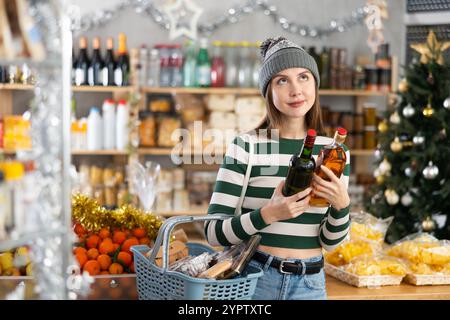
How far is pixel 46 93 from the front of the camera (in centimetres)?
137

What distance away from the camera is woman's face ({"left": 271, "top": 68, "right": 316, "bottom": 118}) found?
2.04m

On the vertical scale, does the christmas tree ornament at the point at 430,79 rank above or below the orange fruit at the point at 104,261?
above

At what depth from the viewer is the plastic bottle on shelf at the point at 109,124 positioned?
17.9ft

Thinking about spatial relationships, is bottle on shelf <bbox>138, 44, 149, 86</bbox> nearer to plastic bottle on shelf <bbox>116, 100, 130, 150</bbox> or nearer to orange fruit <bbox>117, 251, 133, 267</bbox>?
plastic bottle on shelf <bbox>116, 100, 130, 150</bbox>

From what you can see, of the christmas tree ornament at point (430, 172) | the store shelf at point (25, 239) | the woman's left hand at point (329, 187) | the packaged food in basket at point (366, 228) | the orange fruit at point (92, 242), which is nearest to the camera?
the store shelf at point (25, 239)

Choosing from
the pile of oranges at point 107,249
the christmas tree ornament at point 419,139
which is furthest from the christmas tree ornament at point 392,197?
the pile of oranges at point 107,249

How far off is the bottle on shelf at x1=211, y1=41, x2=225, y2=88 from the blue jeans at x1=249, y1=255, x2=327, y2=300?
3715 mm

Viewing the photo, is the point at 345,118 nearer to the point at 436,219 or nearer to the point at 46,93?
the point at 436,219

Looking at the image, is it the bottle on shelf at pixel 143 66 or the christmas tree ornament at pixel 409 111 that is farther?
the bottle on shelf at pixel 143 66

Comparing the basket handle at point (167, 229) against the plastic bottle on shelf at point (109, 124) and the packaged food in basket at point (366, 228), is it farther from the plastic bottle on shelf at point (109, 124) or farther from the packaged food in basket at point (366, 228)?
the plastic bottle on shelf at point (109, 124)

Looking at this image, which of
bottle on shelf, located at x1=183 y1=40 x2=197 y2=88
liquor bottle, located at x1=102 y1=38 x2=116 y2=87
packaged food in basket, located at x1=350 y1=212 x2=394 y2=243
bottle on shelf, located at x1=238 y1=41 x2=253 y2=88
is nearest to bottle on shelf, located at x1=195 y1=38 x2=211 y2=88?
bottle on shelf, located at x1=183 y1=40 x2=197 y2=88

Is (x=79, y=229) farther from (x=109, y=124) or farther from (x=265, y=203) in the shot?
(x=109, y=124)

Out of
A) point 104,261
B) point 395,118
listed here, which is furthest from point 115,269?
point 395,118

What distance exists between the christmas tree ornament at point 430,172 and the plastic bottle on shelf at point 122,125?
2.28 m
